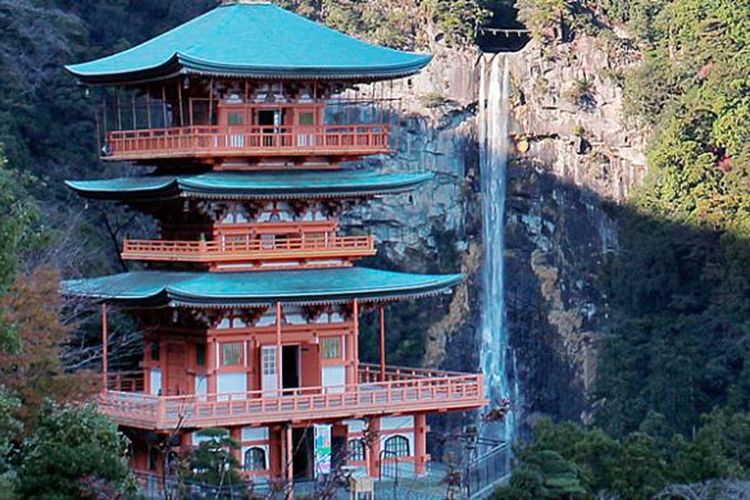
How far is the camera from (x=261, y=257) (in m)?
27.7

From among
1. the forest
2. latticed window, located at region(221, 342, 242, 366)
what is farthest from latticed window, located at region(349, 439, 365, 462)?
the forest

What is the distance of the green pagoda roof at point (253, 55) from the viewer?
2720 centimetres

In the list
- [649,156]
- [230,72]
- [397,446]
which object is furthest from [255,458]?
[649,156]

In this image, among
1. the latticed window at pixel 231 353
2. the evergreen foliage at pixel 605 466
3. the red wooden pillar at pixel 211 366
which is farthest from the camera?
the latticed window at pixel 231 353

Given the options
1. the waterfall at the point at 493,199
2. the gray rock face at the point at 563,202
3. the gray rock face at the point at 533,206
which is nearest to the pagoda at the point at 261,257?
the gray rock face at the point at 563,202

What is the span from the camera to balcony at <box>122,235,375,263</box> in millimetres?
27425

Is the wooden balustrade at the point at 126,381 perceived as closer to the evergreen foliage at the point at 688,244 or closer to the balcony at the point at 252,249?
the balcony at the point at 252,249

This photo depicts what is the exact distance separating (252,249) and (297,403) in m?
2.65

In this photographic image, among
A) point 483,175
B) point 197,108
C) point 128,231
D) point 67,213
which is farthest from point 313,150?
point 483,175

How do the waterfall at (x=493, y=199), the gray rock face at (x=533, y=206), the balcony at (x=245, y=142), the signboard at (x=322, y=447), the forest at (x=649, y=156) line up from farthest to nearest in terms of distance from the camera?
the waterfall at (x=493, y=199)
the gray rock face at (x=533, y=206)
the forest at (x=649, y=156)
the balcony at (x=245, y=142)
the signboard at (x=322, y=447)

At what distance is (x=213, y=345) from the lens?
27.2 m

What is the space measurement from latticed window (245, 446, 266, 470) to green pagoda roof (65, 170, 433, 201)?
12.5 feet

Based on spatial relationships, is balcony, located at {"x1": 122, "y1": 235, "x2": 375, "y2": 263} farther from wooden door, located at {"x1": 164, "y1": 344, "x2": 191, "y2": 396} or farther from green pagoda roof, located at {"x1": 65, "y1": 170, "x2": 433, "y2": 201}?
wooden door, located at {"x1": 164, "y1": 344, "x2": 191, "y2": 396}

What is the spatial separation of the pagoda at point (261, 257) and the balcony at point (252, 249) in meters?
0.03
